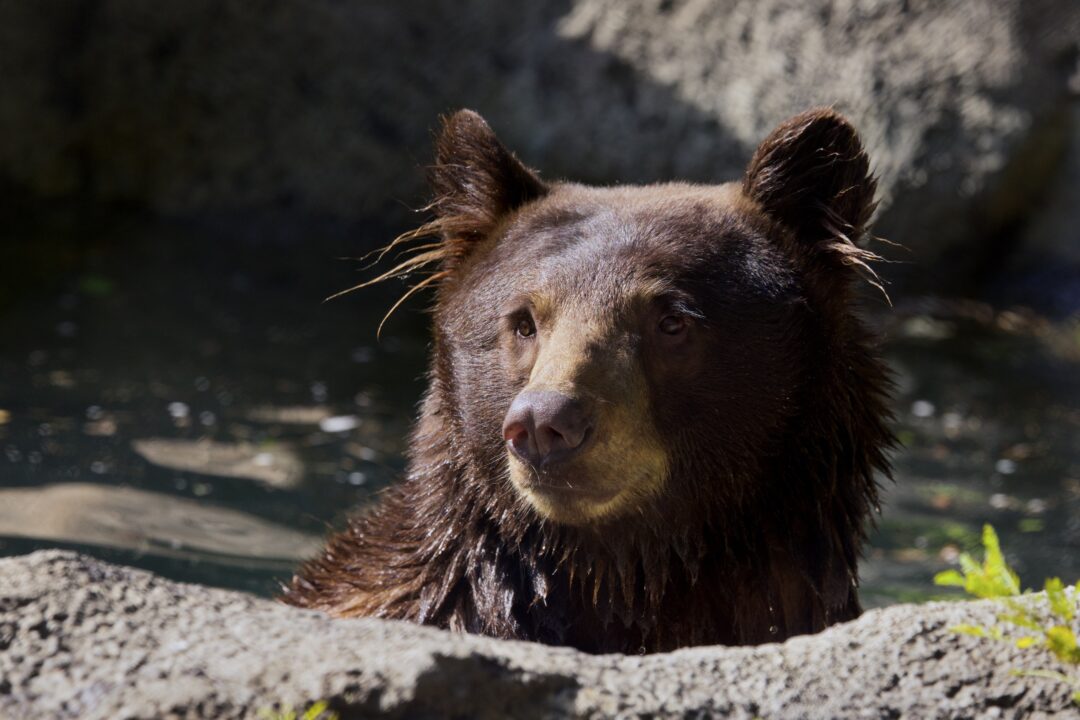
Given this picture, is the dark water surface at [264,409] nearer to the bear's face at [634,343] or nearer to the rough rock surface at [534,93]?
the rough rock surface at [534,93]

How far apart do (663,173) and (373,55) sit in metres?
2.93

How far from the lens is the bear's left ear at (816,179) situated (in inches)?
196

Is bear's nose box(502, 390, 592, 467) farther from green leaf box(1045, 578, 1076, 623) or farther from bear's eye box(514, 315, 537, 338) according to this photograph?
green leaf box(1045, 578, 1076, 623)

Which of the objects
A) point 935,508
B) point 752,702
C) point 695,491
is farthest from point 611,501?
point 935,508

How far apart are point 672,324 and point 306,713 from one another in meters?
2.34

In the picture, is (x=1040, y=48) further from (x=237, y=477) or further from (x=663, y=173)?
(x=237, y=477)

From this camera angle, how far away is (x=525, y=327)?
15.8 feet

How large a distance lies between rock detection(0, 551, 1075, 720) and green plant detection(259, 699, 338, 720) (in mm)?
24

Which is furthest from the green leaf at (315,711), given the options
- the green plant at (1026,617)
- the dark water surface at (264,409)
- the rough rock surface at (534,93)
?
the rough rock surface at (534,93)

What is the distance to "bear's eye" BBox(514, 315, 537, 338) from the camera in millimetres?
4789

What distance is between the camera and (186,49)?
13.0 meters

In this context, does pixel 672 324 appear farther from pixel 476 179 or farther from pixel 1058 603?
pixel 1058 603

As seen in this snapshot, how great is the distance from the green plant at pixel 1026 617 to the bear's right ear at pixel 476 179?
103 inches

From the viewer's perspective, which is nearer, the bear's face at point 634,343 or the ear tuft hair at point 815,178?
the bear's face at point 634,343
